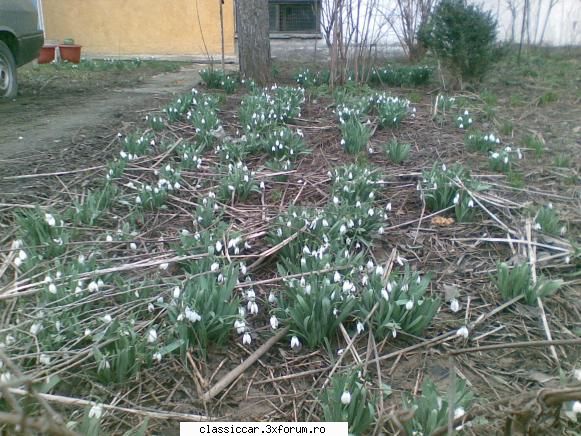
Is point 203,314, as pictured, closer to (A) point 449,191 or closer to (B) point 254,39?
(A) point 449,191

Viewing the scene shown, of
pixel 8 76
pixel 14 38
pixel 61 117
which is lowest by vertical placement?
pixel 61 117

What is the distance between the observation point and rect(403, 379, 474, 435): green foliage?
184cm

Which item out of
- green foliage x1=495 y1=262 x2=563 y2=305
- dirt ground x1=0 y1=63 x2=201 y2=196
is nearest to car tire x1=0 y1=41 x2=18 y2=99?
dirt ground x1=0 y1=63 x2=201 y2=196

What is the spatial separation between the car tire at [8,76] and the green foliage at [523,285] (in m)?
6.27

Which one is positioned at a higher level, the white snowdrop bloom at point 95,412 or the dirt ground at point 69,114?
the dirt ground at point 69,114

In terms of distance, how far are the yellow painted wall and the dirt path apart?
4477 millimetres

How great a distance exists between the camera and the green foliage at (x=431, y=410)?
184cm

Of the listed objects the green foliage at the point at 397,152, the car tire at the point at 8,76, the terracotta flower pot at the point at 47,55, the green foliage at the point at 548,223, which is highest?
the terracotta flower pot at the point at 47,55

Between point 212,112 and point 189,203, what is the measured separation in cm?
184

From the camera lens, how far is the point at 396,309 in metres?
2.45

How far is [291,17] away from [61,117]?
7240mm

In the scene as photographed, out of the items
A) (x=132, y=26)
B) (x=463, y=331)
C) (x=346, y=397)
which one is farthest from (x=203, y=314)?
(x=132, y=26)

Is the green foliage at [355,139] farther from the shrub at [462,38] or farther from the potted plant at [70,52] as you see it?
the potted plant at [70,52]

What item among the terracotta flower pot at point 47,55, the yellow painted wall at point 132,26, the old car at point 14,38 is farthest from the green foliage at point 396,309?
the terracotta flower pot at point 47,55
